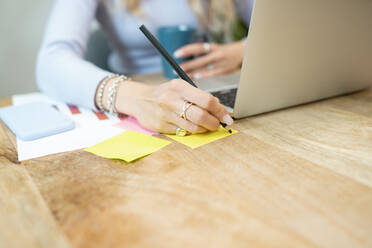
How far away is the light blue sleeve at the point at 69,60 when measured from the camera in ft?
2.17

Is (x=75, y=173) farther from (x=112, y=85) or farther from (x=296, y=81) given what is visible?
(x=296, y=81)

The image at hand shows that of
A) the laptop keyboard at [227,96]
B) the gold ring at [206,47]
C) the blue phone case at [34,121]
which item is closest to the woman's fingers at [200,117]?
the laptop keyboard at [227,96]

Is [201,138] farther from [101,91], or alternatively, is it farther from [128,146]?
[101,91]

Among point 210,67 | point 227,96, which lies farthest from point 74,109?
point 210,67

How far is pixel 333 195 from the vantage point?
36cm

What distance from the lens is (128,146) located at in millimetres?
490

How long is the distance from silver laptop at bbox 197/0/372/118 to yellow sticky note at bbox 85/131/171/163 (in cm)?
18

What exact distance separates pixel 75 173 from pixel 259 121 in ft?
1.19

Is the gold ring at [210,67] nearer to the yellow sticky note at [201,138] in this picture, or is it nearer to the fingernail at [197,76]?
the fingernail at [197,76]

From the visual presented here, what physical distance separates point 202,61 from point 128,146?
20.2 inches

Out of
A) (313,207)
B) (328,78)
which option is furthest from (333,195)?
(328,78)

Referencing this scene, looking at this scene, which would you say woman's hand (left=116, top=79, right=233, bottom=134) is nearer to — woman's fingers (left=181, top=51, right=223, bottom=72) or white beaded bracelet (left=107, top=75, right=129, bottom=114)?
white beaded bracelet (left=107, top=75, right=129, bottom=114)

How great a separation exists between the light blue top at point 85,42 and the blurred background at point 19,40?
413 millimetres

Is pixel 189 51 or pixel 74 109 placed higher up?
pixel 189 51
